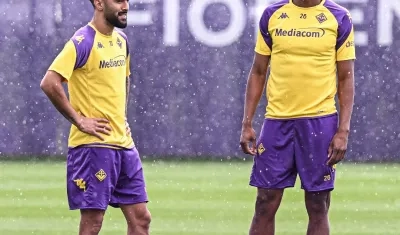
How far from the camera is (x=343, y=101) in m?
5.98

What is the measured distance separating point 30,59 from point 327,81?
758cm

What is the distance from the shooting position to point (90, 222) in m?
5.74

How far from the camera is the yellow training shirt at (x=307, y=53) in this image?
19.5ft

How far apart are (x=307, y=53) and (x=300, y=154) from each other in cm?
54

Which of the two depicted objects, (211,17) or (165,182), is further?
(211,17)

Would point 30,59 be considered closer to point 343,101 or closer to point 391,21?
point 391,21

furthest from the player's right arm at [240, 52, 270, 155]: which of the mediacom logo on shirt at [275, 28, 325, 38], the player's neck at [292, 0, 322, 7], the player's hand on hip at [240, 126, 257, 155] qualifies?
the player's neck at [292, 0, 322, 7]

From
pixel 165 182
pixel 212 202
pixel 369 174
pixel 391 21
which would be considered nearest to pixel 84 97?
pixel 212 202

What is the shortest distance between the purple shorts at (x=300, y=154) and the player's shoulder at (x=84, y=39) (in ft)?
3.62

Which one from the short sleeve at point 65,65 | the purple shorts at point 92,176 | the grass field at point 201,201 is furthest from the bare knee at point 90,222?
the grass field at point 201,201

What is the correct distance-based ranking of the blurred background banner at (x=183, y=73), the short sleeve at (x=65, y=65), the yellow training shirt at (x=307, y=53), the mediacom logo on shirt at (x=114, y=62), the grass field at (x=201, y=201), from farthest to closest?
1. the blurred background banner at (x=183, y=73)
2. the grass field at (x=201, y=201)
3. the yellow training shirt at (x=307, y=53)
4. the mediacom logo on shirt at (x=114, y=62)
5. the short sleeve at (x=65, y=65)

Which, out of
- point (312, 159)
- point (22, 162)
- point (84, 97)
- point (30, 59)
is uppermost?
point (84, 97)

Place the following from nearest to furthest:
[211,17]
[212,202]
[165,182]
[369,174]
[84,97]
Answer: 1. [84,97]
2. [212,202]
3. [165,182]
4. [369,174]
5. [211,17]

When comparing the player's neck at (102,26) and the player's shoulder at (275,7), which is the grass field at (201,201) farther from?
the player's neck at (102,26)
